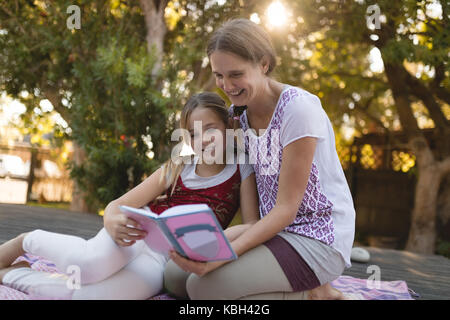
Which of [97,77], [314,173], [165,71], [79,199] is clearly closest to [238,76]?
[314,173]

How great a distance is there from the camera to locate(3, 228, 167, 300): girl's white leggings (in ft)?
5.66

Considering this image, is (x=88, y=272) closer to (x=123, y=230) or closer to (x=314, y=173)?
(x=123, y=230)

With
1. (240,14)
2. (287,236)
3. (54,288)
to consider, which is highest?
(240,14)

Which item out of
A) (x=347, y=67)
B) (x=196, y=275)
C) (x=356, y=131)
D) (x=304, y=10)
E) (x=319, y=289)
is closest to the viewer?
(x=196, y=275)

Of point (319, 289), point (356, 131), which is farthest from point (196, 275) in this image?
point (356, 131)

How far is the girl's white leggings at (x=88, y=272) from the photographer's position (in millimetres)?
1726

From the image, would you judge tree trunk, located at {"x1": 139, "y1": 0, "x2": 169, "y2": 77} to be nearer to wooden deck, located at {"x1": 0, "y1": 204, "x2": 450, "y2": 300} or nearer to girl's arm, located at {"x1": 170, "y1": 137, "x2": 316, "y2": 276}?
wooden deck, located at {"x1": 0, "y1": 204, "x2": 450, "y2": 300}

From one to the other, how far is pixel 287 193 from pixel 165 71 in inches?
165

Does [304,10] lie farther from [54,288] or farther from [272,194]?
[54,288]

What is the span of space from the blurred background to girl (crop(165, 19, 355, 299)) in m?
3.49

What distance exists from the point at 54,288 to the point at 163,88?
14.0 ft

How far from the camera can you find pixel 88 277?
68.1 inches

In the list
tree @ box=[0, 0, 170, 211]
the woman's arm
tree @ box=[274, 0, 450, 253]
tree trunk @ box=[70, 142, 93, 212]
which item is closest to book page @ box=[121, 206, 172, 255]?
the woman's arm

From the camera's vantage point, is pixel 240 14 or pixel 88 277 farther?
pixel 240 14
